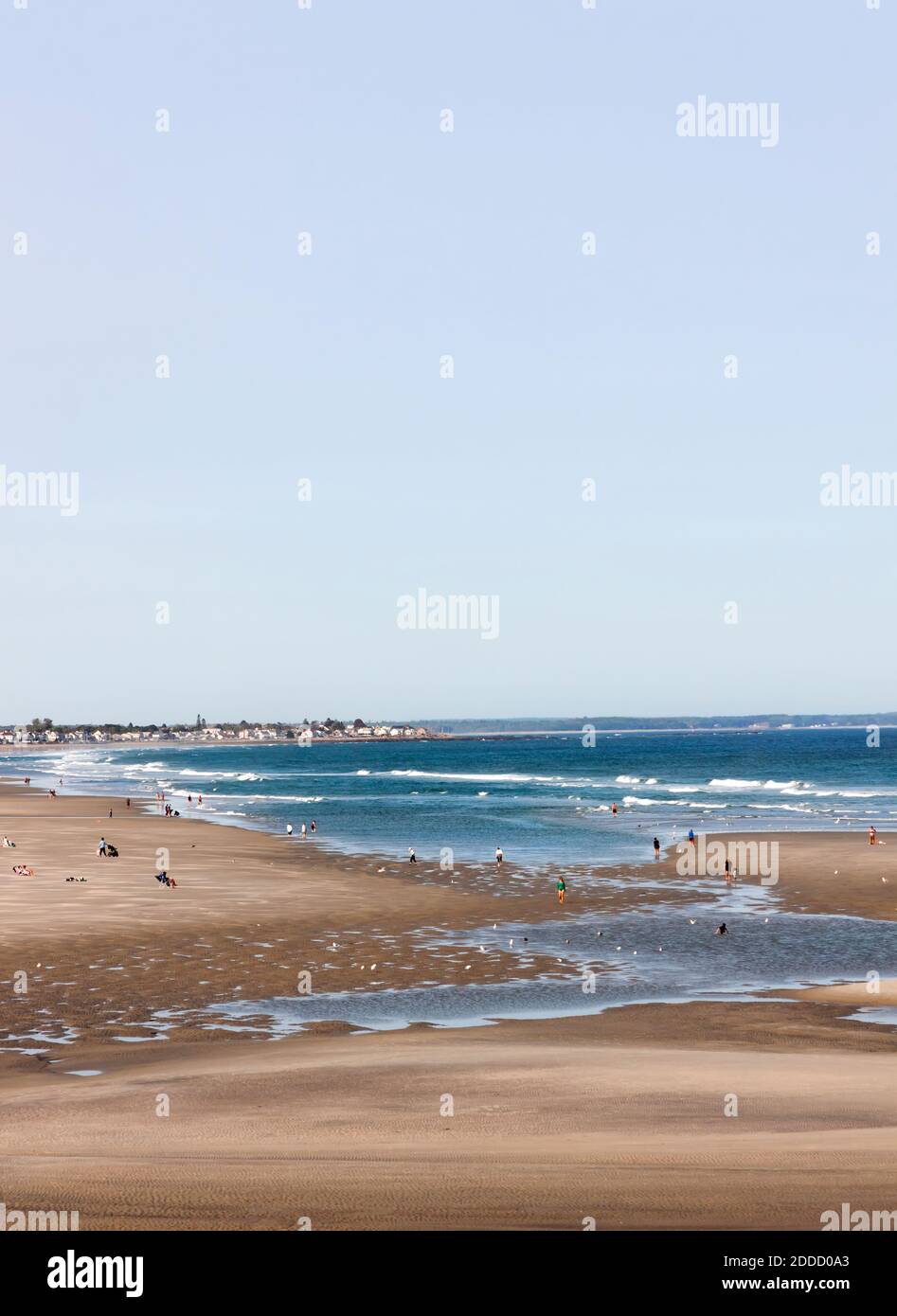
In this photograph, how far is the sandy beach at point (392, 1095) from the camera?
13.5 m

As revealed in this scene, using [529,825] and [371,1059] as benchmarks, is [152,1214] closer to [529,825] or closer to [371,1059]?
[371,1059]

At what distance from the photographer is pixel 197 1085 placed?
20312 mm

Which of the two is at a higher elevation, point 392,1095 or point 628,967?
point 392,1095

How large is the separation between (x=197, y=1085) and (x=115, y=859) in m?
40.3

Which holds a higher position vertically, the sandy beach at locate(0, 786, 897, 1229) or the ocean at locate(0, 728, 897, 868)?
the sandy beach at locate(0, 786, 897, 1229)

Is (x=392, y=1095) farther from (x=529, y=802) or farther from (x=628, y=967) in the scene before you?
(x=529, y=802)

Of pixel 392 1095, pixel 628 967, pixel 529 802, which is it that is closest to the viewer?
pixel 392 1095

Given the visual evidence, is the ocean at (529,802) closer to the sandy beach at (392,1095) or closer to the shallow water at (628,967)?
the shallow water at (628,967)

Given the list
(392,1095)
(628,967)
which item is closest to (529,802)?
(628,967)

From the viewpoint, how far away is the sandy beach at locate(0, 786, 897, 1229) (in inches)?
530

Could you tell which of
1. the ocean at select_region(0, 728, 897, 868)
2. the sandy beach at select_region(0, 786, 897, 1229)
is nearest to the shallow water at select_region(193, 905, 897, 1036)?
the sandy beach at select_region(0, 786, 897, 1229)

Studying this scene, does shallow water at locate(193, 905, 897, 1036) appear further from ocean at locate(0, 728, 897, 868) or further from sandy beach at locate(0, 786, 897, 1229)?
ocean at locate(0, 728, 897, 868)

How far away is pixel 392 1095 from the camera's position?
19.3m
